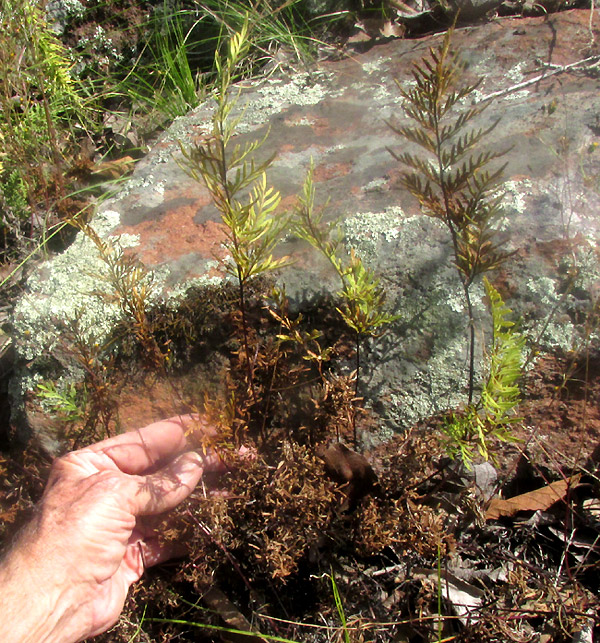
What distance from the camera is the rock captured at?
2514 millimetres

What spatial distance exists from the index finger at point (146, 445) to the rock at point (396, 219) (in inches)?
18.5

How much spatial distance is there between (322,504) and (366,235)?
123 centimetres

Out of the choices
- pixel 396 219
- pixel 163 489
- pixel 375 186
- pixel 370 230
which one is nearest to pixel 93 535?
pixel 163 489

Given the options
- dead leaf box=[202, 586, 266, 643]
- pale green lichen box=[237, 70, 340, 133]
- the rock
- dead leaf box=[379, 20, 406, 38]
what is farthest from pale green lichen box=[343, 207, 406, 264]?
dead leaf box=[379, 20, 406, 38]

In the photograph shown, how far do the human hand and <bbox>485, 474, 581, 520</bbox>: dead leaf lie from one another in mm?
1158

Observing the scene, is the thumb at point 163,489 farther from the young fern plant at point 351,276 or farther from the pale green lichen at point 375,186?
the pale green lichen at point 375,186

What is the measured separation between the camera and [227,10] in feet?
15.0

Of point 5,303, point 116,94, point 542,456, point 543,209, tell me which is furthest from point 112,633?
point 116,94

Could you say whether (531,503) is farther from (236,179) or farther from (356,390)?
(236,179)

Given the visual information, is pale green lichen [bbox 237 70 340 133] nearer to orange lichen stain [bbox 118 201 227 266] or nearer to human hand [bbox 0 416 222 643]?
orange lichen stain [bbox 118 201 227 266]

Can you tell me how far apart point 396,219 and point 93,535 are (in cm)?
186

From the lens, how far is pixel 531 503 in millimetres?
2453

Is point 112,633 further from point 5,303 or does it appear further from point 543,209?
point 543,209

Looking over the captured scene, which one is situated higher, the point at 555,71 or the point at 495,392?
the point at 555,71
